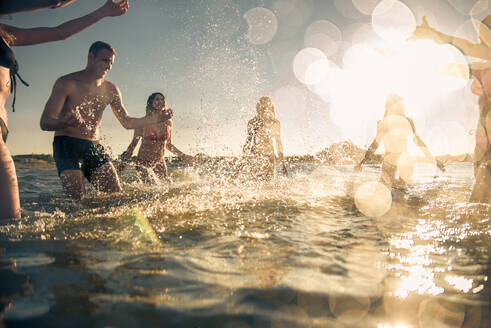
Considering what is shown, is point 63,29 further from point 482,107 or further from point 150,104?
point 482,107

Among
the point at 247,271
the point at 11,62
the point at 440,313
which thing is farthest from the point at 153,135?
the point at 440,313

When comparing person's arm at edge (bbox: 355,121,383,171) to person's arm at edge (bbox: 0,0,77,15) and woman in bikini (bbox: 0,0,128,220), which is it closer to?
woman in bikini (bbox: 0,0,128,220)

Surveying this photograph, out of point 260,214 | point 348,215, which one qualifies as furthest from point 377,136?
point 260,214

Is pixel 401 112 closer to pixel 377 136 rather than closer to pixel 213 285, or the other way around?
pixel 377 136

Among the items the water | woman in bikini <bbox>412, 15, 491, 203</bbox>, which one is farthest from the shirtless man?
woman in bikini <bbox>412, 15, 491, 203</bbox>

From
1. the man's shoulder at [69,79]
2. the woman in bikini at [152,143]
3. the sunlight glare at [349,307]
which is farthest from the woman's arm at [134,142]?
the sunlight glare at [349,307]

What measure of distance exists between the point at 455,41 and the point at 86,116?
689 cm

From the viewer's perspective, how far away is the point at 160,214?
3455mm

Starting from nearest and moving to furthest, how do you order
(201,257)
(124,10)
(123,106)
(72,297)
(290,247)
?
(72,297) < (201,257) < (290,247) < (124,10) < (123,106)

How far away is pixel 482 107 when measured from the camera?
4672mm

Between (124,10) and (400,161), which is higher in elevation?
(124,10)

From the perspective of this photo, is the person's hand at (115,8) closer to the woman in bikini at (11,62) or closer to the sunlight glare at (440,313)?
the woman in bikini at (11,62)

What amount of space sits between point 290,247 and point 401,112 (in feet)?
18.8

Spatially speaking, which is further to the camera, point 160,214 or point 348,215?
point 348,215
